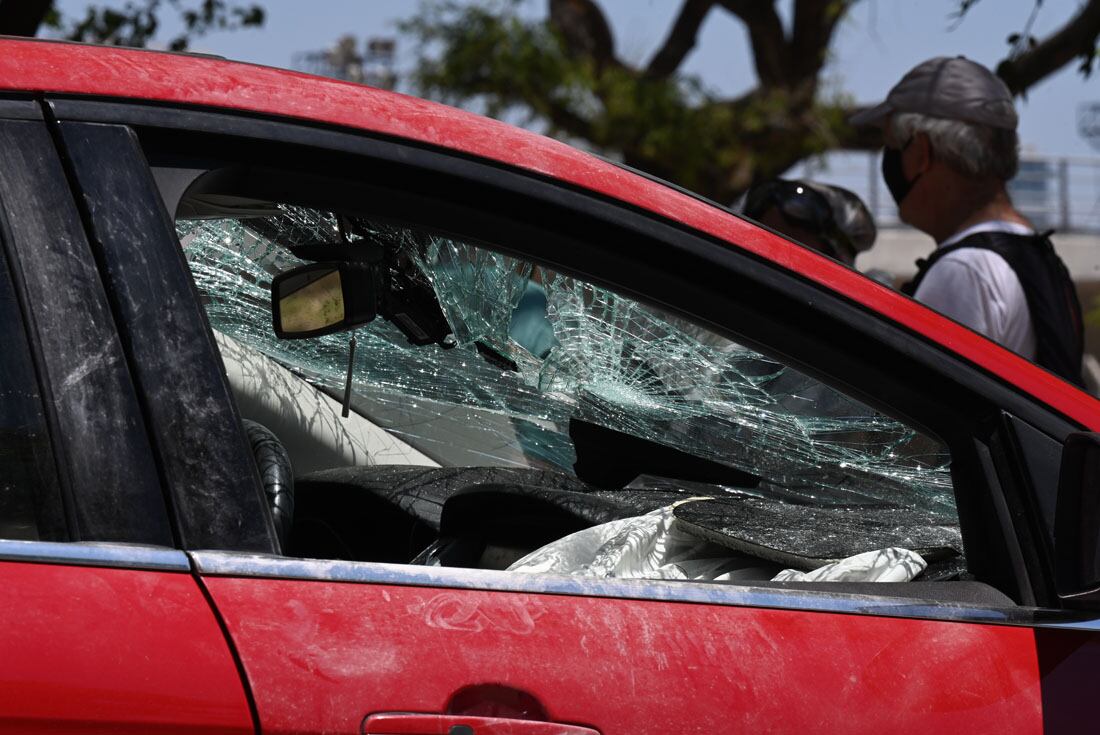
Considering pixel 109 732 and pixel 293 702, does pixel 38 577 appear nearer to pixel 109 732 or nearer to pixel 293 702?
pixel 109 732

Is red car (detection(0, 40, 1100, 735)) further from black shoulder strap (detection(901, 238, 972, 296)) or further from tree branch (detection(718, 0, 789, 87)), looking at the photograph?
tree branch (detection(718, 0, 789, 87))

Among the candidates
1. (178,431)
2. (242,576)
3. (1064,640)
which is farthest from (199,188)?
(1064,640)

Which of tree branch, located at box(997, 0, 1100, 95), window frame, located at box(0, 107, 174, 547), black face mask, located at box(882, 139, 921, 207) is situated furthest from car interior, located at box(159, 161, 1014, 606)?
tree branch, located at box(997, 0, 1100, 95)

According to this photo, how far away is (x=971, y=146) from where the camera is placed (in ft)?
10.7

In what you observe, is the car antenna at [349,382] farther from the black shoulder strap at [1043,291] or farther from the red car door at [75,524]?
the black shoulder strap at [1043,291]

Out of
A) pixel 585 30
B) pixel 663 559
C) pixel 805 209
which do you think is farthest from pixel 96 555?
pixel 585 30

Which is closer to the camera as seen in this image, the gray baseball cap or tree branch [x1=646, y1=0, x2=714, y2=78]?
the gray baseball cap

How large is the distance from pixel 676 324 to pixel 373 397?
62 centimetres

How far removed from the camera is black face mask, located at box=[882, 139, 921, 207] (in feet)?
11.4

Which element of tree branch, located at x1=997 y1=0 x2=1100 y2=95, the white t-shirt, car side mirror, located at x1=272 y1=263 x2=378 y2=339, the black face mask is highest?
tree branch, located at x1=997 y1=0 x2=1100 y2=95

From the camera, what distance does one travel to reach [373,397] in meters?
2.27

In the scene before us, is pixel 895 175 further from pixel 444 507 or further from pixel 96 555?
pixel 96 555

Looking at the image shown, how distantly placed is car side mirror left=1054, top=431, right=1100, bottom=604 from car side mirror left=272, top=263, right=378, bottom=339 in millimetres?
832

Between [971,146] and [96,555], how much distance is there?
2594 mm
